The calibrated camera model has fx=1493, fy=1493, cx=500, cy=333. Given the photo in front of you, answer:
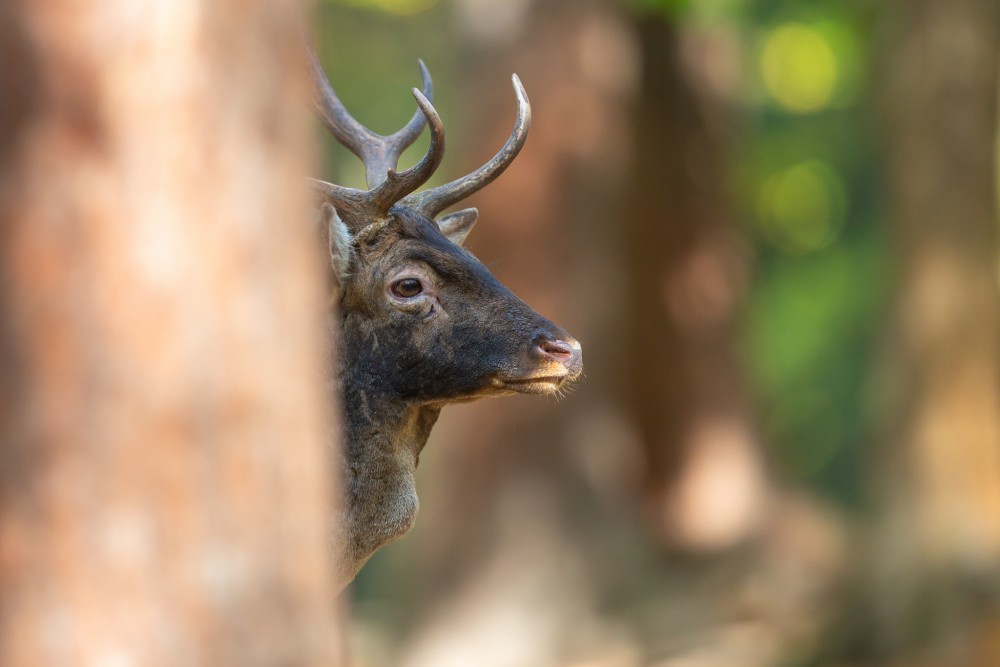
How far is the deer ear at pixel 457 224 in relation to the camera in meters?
5.91

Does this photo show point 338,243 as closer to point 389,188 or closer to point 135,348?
point 389,188

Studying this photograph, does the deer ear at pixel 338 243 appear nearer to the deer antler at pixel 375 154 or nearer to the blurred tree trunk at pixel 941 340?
the deer antler at pixel 375 154

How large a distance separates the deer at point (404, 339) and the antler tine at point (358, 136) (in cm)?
21

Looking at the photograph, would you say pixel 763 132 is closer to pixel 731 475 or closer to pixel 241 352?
pixel 731 475

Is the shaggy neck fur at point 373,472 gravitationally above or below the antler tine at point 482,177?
below

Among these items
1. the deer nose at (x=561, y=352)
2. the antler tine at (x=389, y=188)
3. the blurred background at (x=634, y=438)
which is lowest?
the blurred background at (x=634, y=438)

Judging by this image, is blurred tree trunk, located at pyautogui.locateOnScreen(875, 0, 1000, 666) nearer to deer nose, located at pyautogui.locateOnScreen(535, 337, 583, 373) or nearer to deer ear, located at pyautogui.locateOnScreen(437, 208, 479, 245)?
deer ear, located at pyautogui.locateOnScreen(437, 208, 479, 245)

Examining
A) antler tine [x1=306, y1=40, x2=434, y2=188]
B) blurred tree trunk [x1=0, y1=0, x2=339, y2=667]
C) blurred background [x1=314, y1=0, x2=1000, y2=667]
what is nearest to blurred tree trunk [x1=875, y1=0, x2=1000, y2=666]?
blurred background [x1=314, y1=0, x2=1000, y2=667]

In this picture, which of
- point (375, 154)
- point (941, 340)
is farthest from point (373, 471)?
point (941, 340)

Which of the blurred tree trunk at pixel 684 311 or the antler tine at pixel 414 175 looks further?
the blurred tree trunk at pixel 684 311

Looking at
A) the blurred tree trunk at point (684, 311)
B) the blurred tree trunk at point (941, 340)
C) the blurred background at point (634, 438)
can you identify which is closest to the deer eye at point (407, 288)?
the blurred background at point (634, 438)

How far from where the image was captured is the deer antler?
5312 mm

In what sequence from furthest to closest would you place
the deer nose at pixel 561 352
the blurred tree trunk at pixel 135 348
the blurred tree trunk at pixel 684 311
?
the blurred tree trunk at pixel 684 311
the deer nose at pixel 561 352
the blurred tree trunk at pixel 135 348

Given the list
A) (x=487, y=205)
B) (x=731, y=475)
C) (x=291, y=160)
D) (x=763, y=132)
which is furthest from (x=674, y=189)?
(x=291, y=160)
